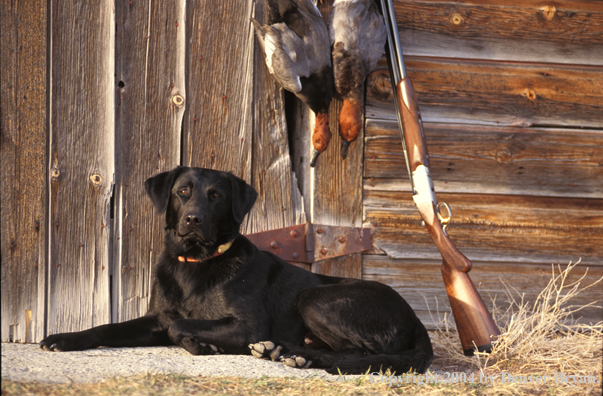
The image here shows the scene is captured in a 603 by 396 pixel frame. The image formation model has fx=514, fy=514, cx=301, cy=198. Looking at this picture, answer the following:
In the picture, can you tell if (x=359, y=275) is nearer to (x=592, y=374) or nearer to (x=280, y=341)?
(x=280, y=341)

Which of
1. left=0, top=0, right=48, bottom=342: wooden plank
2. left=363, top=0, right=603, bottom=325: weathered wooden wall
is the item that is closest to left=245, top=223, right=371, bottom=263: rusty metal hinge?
left=363, top=0, right=603, bottom=325: weathered wooden wall

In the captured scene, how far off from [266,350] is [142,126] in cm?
191

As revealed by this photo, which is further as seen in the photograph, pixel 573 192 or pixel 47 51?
pixel 573 192

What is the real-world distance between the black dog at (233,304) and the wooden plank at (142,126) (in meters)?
0.46

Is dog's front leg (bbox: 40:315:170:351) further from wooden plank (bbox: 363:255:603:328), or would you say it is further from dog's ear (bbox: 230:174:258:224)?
wooden plank (bbox: 363:255:603:328)

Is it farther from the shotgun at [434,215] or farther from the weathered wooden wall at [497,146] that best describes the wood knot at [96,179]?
the shotgun at [434,215]

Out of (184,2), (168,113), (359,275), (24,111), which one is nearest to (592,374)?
(359,275)

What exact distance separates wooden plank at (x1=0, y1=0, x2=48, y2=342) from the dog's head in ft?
3.07

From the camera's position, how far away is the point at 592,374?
2975mm

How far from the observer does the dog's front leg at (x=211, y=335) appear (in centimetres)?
300

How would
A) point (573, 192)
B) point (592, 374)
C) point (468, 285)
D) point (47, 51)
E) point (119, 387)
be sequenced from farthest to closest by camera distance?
point (573, 192) < point (47, 51) < point (468, 285) < point (592, 374) < point (119, 387)

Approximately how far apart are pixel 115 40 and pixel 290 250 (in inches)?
79.8

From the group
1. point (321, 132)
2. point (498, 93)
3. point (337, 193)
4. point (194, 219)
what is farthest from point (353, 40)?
point (194, 219)

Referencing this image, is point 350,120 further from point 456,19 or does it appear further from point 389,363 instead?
point 389,363
